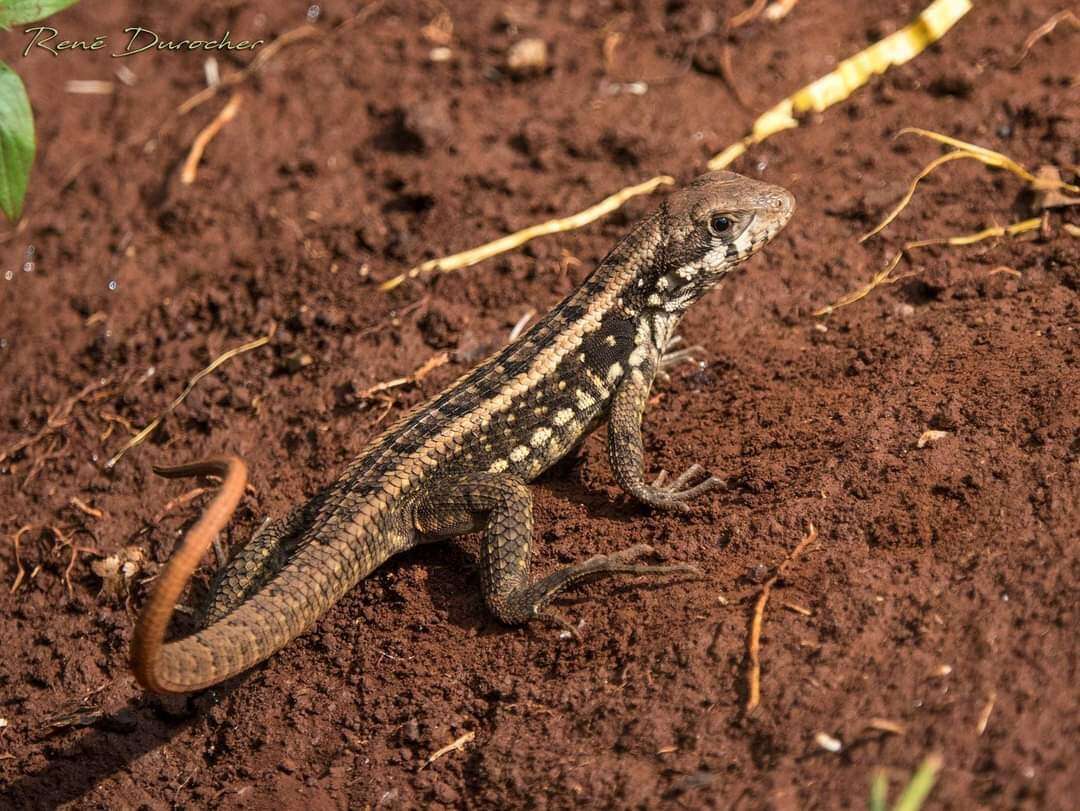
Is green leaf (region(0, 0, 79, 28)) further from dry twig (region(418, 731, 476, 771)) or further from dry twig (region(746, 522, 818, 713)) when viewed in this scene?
dry twig (region(746, 522, 818, 713))

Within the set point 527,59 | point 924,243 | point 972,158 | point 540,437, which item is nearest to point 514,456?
point 540,437

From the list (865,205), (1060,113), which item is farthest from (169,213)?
(1060,113)

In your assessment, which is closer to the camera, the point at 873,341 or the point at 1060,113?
the point at 873,341

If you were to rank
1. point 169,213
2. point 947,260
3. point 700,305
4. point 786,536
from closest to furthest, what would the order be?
point 786,536 → point 947,260 → point 700,305 → point 169,213

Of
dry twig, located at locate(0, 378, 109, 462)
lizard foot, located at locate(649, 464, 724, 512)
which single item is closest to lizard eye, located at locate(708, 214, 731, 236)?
lizard foot, located at locate(649, 464, 724, 512)

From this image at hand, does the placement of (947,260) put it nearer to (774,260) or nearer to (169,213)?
(774,260)

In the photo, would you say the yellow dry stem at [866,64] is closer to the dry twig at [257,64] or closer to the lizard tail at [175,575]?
the dry twig at [257,64]
